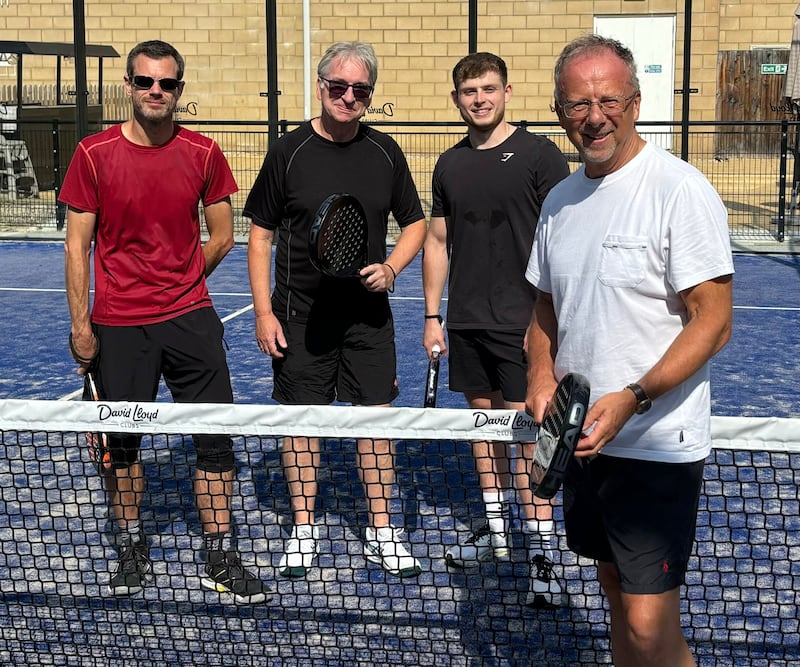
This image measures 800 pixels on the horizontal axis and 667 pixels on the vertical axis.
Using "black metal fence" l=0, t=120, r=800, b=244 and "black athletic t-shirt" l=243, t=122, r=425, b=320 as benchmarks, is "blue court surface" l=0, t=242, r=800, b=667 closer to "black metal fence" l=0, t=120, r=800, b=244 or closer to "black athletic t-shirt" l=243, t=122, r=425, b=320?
"black athletic t-shirt" l=243, t=122, r=425, b=320

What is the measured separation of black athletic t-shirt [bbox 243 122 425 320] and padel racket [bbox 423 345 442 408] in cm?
29

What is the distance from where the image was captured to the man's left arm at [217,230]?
491 cm

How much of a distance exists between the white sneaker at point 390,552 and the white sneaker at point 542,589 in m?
0.46

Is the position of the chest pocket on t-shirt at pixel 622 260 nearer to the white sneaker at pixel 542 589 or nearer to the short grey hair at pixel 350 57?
the white sneaker at pixel 542 589

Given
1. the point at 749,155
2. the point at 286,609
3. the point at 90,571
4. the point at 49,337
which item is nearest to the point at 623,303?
the point at 286,609

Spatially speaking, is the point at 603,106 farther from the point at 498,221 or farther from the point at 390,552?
the point at 390,552

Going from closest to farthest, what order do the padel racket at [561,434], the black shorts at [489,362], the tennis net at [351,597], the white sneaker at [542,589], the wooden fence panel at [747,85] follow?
the padel racket at [561,434] < the tennis net at [351,597] < the white sneaker at [542,589] < the black shorts at [489,362] < the wooden fence panel at [747,85]

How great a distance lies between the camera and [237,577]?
449cm

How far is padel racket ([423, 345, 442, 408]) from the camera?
478 centimetres

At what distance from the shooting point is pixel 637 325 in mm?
3004

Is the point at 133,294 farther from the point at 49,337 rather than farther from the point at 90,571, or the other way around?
the point at 49,337

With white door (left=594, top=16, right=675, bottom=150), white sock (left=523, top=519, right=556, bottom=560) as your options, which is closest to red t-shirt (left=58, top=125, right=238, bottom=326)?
white sock (left=523, top=519, right=556, bottom=560)

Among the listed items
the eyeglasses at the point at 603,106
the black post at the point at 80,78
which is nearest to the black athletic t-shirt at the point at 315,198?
the eyeglasses at the point at 603,106

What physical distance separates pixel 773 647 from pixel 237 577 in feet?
6.37
